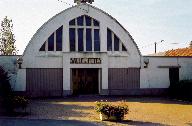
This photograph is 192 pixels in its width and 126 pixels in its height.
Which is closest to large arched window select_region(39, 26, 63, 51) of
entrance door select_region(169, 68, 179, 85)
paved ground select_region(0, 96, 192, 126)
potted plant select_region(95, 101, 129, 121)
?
paved ground select_region(0, 96, 192, 126)

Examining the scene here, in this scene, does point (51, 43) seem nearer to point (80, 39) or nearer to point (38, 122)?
point (80, 39)

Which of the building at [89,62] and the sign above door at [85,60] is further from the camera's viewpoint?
the sign above door at [85,60]

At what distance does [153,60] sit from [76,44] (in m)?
6.83

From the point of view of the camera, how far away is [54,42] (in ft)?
90.0

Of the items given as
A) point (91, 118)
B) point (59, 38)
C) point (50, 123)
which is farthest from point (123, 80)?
point (50, 123)

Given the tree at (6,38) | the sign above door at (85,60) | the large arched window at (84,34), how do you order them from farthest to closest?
the tree at (6,38) < the large arched window at (84,34) < the sign above door at (85,60)

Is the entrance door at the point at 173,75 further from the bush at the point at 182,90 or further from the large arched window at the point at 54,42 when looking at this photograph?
the large arched window at the point at 54,42

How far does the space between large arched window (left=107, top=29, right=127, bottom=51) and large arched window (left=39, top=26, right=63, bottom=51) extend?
13.4 feet

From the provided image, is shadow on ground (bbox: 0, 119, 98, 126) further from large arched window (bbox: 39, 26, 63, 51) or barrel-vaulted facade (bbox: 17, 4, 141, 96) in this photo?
large arched window (bbox: 39, 26, 63, 51)

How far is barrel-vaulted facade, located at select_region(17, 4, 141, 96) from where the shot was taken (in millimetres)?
26984

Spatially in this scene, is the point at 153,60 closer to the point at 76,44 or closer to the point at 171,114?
the point at 76,44

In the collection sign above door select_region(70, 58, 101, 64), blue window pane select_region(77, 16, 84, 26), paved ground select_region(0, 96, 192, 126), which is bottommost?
paved ground select_region(0, 96, 192, 126)

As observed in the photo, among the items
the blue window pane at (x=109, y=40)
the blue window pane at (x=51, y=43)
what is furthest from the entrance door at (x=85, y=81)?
the blue window pane at (x=51, y=43)

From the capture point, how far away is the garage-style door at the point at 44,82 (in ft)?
87.6
